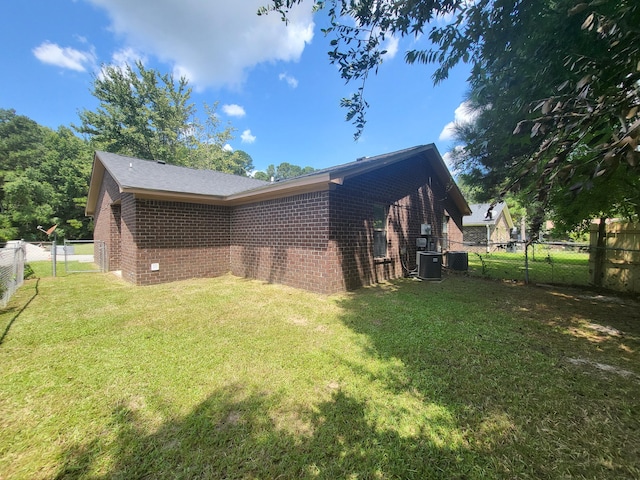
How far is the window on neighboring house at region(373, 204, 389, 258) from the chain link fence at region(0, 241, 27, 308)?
839 cm

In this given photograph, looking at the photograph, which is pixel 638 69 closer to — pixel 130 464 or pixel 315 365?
pixel 315 365

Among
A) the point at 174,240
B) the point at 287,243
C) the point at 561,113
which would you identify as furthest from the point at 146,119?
the point at 561,113

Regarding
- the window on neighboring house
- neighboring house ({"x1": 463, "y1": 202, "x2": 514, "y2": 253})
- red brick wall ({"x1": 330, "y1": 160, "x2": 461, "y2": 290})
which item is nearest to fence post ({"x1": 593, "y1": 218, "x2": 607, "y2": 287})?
red brick wall ({"x1": 330, "y1": 160, "x2": 461, "y2": 290})

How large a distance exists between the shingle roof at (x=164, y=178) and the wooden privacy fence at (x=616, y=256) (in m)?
11.0

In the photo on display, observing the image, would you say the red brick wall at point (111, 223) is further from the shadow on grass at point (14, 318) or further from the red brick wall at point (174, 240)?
the shadow on grass at point (14, 318)

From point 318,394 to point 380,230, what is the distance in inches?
238

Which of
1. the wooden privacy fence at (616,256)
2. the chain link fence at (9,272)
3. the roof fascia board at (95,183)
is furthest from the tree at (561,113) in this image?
the roof fascia board at (95,183)

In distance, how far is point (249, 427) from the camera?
6.77 ft

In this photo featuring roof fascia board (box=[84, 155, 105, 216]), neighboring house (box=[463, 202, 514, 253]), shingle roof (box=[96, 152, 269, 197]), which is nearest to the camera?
shingle roof (box=[96, 152, 269, 197])

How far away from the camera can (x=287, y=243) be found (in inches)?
282

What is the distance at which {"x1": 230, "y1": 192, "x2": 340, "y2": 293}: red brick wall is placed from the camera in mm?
6305

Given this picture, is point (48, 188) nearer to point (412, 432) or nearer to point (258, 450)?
point (258, 450)

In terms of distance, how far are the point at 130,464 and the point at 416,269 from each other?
8790 millimetres

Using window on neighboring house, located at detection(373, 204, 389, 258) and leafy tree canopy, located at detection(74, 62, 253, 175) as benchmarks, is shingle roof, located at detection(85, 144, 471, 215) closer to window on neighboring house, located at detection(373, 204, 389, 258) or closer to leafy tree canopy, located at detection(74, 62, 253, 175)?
window on neighboring house, located at detection(373, 204, 389, 258)
